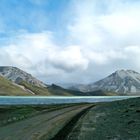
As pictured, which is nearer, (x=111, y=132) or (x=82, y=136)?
(x=82, y=136)

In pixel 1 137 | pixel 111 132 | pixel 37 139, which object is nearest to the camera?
pixel 37 139

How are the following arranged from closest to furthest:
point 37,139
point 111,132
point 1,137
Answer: point 37,139 < point 1,137 < point 111,132

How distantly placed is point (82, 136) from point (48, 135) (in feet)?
10.5

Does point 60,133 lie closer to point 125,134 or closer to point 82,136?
point 82,136

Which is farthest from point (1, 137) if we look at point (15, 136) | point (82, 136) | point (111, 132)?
point (111, 132)

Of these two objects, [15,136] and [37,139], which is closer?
[37,139]

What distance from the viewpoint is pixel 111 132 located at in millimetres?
34344

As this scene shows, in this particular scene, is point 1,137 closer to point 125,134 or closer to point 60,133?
point 60,133

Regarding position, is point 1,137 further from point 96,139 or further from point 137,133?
point 137,133

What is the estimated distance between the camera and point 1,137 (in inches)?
1264

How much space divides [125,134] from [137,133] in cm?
116

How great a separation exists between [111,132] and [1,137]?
10491 mm

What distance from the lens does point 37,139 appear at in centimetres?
Result: 2998

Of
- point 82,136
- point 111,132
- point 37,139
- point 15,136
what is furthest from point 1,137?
point 111,132
